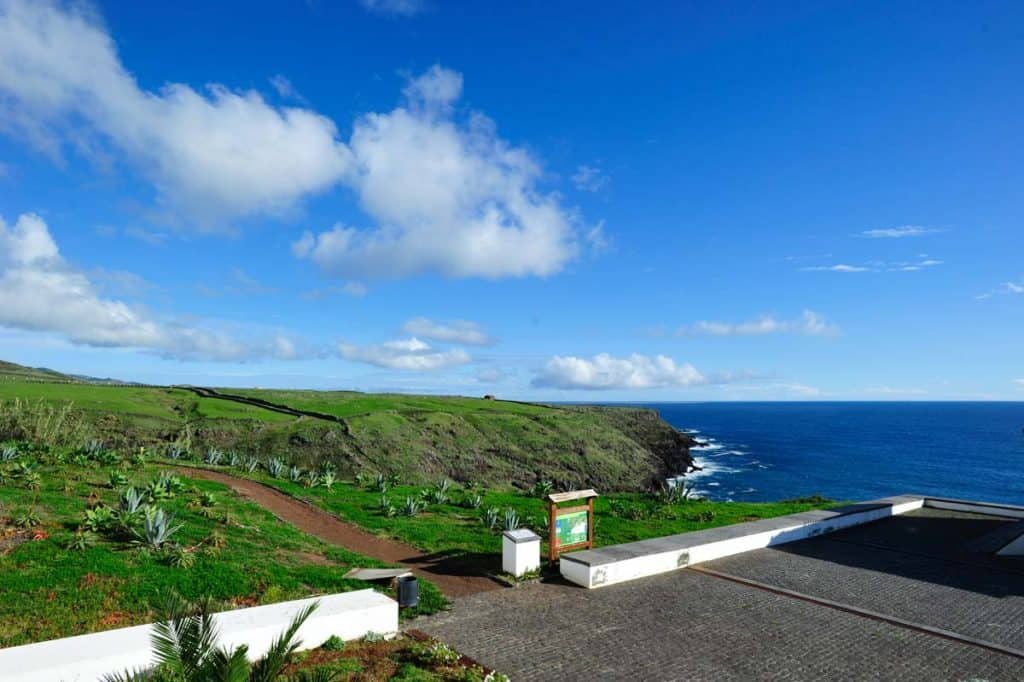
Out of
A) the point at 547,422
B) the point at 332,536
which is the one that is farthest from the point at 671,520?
the point at 547,422

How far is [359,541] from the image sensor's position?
16.2m

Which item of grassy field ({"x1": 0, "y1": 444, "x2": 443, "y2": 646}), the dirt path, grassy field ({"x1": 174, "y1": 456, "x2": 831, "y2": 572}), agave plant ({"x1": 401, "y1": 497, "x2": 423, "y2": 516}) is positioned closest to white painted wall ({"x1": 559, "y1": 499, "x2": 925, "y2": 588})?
the dirt path

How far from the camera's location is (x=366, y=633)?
973 cm

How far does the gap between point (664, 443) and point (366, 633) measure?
82842mm

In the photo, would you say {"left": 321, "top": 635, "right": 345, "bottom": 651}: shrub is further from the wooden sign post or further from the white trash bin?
the wooden sign post

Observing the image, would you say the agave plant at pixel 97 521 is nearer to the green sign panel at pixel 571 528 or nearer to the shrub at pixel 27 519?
the shrub at pixel 27 519

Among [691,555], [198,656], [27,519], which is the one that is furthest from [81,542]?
[691,555]

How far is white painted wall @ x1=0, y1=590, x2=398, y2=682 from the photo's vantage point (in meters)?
7.37

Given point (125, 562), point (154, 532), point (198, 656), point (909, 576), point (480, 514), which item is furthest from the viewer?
point (480, 514)

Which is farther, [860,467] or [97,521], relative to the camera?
[860,467]

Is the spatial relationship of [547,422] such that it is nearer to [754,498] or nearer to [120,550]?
[754,498]

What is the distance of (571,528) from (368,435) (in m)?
41.9

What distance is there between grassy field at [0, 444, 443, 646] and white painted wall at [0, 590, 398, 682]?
3.17 feet

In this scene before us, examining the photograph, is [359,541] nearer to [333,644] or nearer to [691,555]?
[333,644]
